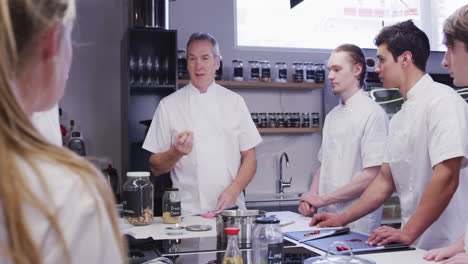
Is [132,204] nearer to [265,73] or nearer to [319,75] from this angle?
[265,73]

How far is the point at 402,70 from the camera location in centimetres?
235

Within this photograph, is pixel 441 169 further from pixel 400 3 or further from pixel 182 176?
pixel 400 3

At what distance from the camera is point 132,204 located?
2111 mm

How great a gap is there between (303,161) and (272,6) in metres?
1.45

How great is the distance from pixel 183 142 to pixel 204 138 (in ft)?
1.62

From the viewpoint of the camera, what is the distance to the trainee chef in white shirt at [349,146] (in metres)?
2.70

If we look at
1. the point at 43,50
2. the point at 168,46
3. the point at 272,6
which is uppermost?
the point at 272,6

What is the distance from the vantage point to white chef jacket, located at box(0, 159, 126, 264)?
0.51m

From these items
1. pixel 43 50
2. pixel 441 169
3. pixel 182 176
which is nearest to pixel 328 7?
pixel 182 176

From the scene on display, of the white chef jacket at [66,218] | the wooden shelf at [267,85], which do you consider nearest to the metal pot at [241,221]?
the white chef jacket at [66,218]

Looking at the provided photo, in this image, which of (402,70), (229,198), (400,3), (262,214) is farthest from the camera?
(400,3)

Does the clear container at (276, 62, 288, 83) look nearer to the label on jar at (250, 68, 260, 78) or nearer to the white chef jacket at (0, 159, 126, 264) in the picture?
the label on jar at (250, 68, 260, 78)

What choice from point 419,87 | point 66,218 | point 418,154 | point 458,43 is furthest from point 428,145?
point 66,218

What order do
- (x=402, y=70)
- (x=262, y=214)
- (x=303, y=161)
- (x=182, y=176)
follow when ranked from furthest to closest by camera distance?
1. (x=303, y=161)
2. (x=182, y=176)
3. (x=402, y=70)
4. (x=262, y=214)
